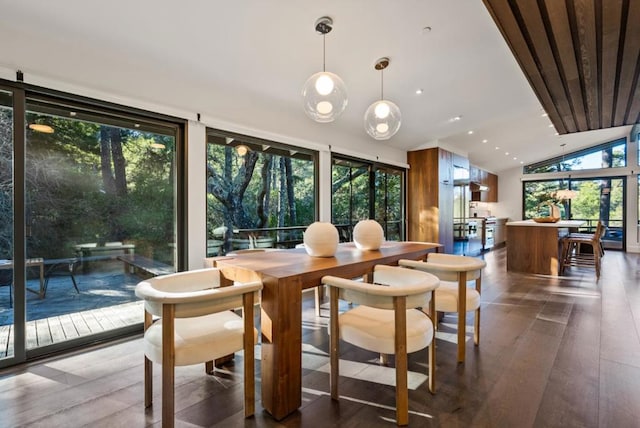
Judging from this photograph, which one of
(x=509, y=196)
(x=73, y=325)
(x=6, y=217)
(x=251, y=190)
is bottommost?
(x=73, y=325)

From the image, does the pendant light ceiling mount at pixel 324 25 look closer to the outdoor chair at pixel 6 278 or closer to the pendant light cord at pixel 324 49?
the pendant light cord at pixel 324 49

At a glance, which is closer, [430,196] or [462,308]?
[462,308]

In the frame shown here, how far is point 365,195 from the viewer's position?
5.47 m

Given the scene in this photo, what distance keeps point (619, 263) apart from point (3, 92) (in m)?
9.62

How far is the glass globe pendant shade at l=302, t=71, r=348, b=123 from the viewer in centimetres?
225

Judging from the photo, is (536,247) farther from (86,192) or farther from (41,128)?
(41,128)

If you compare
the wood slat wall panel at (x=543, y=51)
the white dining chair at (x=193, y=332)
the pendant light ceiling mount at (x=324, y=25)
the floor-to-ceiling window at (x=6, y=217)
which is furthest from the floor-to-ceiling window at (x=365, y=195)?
the floor-to-ceiling window at (x=6, y=217)

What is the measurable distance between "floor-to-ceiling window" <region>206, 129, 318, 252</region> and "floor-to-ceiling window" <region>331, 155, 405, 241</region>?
583 millimetres

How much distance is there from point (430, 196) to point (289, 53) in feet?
13.7

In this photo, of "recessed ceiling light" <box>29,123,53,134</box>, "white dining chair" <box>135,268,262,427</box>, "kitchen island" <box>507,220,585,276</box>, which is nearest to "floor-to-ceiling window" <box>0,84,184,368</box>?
"recessed ceiling light" <box>29,123,53,134</box>

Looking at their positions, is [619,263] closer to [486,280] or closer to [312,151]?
[486,280]

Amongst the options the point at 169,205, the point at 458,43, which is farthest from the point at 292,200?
the point at 458,43

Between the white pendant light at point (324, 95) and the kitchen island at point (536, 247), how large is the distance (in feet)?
15.6

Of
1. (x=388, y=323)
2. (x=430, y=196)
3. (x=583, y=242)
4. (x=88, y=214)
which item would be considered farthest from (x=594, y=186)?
(x=88, y=214)
